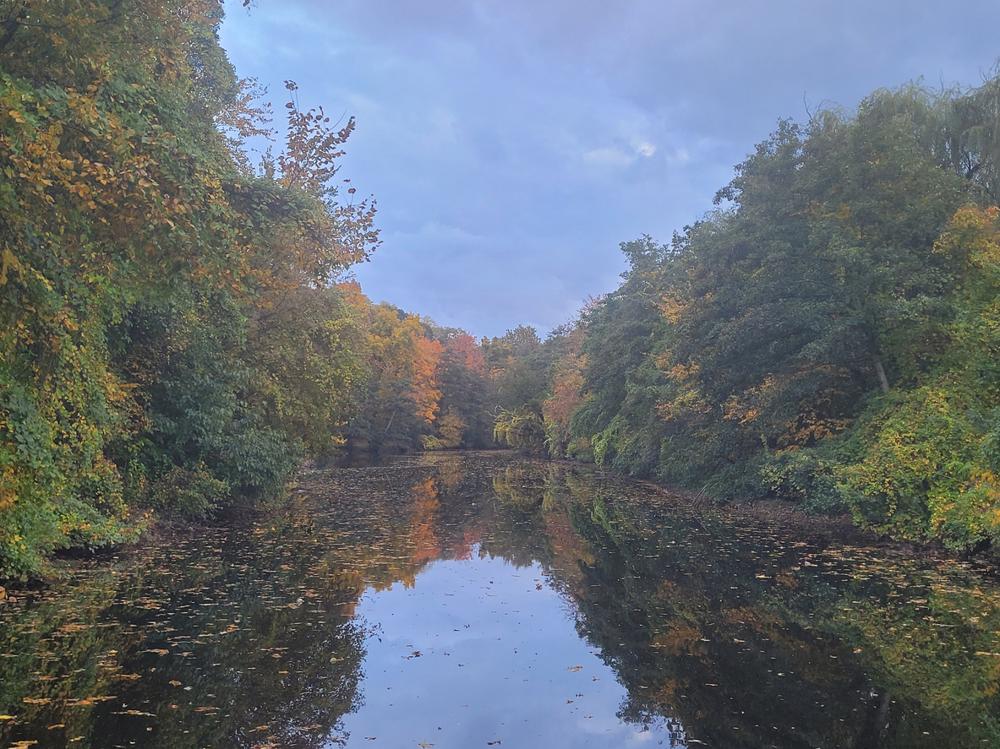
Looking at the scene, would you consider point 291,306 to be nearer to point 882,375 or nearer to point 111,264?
point 111,264

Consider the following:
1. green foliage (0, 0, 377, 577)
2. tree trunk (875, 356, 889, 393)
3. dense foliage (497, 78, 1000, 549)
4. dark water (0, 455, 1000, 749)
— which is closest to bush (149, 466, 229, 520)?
green foliage (0, 0, 377, 577)

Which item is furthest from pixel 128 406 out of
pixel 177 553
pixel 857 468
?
pixel 857 468

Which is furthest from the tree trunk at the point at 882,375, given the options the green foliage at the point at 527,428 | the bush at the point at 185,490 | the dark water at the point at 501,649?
the green foliage at the point at 527,428

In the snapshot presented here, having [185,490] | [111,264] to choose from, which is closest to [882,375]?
[185,490]

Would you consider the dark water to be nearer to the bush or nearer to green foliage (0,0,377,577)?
the bush

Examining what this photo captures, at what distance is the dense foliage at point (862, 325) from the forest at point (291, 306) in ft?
0.24

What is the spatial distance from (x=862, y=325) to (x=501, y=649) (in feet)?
47.3

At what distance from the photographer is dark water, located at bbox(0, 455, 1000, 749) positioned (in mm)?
5523

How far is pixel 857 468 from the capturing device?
15.0 m

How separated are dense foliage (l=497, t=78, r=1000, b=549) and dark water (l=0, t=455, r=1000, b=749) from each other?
6.48ft

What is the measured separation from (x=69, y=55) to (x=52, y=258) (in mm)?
2032

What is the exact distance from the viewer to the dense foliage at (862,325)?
13.7 metres

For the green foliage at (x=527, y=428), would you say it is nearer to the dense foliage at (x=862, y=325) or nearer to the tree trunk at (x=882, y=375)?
the dense foliage at (x=862, y=325)

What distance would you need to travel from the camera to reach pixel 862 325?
58.8ft
